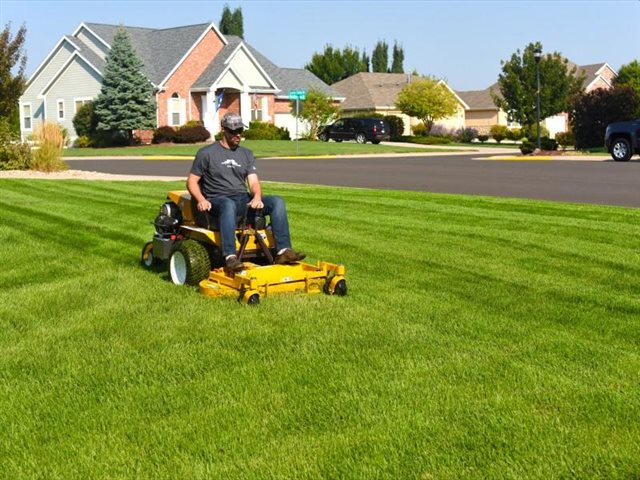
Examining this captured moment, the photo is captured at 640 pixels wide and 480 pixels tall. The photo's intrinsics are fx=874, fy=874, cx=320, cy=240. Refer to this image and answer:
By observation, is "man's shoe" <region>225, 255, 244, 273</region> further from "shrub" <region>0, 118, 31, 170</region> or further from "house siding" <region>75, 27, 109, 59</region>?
"house siding" <region>75, 27, 109, 59</region>

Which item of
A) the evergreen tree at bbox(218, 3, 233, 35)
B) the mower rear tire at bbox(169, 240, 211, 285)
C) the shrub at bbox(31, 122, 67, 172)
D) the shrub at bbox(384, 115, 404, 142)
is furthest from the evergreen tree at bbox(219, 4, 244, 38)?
the mower rear tire at bbox(169, 240, 211, 285)

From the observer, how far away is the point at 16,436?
4.41 metres

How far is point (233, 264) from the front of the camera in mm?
7293

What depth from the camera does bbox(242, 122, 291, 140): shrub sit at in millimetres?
52531

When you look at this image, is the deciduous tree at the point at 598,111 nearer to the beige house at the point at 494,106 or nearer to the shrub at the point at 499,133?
the shrub at the point at 499,133

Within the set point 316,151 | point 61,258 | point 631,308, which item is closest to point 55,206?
point 61,258

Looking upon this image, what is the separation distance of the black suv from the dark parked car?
82.2 feet

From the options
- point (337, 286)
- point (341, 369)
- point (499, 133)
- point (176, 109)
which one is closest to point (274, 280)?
point (337, 286)

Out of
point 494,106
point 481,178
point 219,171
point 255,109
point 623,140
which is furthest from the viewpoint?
point 494,106

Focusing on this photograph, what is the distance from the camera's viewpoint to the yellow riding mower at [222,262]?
729 centimetres

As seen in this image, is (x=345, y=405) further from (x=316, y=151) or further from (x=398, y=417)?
(x=316, y=151)

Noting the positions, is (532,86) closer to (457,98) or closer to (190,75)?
(457,98)

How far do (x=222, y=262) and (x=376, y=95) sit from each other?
219 feet

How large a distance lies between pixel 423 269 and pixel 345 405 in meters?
4.09
